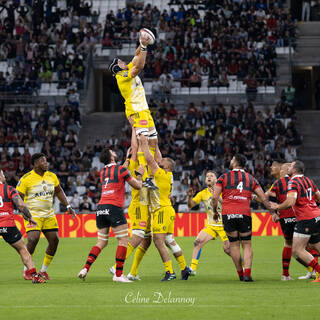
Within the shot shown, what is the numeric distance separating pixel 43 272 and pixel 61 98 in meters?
20.7

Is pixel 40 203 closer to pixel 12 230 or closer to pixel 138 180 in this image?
pixel 12 230

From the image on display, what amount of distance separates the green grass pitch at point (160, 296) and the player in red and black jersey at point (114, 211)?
466mm

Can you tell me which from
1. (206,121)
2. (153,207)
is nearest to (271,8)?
(206,121)

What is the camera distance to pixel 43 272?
12.6 metres

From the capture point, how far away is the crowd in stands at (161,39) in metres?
32.4

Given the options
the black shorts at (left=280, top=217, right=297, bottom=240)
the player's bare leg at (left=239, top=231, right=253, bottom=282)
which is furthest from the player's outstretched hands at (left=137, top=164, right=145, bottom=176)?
the black shorts at (left=280, top=217, right=297, bottom=240)

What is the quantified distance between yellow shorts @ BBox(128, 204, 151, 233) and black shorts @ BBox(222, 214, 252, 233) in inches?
55.7

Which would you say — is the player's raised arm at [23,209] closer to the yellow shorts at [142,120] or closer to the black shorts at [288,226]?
the yellow shorts at [142,120]

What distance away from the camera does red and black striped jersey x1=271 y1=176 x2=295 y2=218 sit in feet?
39.8

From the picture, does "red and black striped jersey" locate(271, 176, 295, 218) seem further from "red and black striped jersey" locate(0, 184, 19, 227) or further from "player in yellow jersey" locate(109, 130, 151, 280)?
"red and black striped jersey" locate(0, 184, 19, 227)

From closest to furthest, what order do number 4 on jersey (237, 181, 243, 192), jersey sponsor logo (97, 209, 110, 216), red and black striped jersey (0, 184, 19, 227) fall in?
red and black striped jersey (0, 184, 19, 227) < jersey sponsor logo (97, 209, 110, 216) < number 4 on jersey (237, 181, 243, 192)

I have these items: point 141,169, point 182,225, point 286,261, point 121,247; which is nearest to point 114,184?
point 141,169

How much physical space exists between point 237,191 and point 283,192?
0.94 m

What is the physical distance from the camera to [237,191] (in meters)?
11.8
